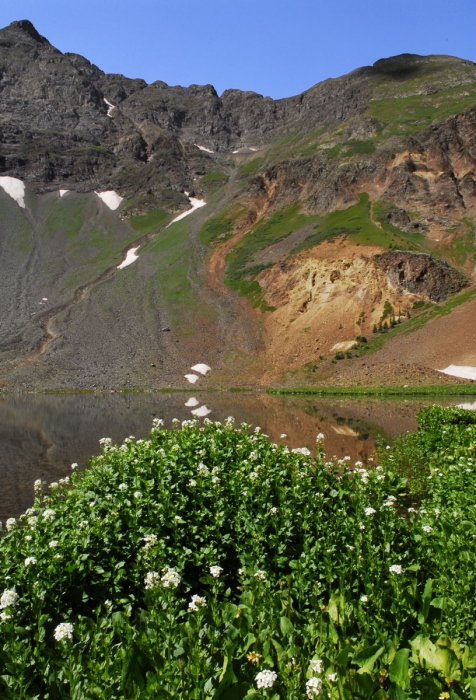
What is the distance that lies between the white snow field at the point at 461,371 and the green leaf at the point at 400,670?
45687 millimetres

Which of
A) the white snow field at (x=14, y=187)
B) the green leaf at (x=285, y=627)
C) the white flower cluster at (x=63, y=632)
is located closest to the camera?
the white flower cluster at (x=63, y=632)

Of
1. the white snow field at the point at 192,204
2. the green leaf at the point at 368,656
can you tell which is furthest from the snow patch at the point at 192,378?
the white snow field at the point at 192,204

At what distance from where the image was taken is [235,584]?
716cm

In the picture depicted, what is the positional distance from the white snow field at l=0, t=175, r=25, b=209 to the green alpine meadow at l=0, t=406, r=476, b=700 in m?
145

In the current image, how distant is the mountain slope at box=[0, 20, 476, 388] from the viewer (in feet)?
199

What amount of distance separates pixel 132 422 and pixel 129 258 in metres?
83.3

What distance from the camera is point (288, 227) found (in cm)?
8888

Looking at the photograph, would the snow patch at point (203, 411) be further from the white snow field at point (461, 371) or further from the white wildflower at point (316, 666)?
the white wildflower at point (316, 666)

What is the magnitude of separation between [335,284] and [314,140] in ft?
239

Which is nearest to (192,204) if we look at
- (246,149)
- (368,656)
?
(246,149)

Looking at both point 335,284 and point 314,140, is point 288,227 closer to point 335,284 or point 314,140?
point 335,284

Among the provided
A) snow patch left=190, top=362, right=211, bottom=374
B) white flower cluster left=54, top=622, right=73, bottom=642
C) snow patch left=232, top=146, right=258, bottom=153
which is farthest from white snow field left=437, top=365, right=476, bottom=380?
snow patch left=232, top=146, right=258, bottom=153

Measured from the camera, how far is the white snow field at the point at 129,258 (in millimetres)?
103431

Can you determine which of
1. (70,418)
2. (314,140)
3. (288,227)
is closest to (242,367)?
(70,418)
